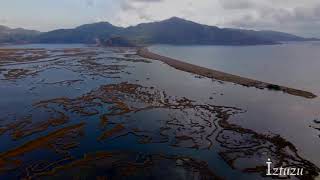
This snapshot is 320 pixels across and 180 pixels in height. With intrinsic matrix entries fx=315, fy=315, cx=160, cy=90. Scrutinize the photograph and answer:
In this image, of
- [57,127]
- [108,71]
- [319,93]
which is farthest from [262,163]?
[108,71]

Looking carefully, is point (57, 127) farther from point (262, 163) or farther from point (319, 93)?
point (319, 93)

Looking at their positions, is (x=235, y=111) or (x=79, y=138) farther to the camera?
(x=235, y=111)

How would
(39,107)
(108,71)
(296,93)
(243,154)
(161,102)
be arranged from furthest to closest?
1. (108,71)
2. (296,93)
3. (161,102)
4. (39,107)
5. (243,154)

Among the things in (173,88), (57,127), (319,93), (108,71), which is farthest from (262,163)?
(108,71)

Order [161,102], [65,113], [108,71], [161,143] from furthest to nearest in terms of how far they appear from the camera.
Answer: [108,71] → [161,102] → [65,113] → [161,143]

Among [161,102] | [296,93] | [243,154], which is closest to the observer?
[243,154]

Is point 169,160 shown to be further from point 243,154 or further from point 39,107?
point 39,107
